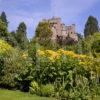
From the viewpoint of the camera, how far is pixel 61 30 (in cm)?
5812

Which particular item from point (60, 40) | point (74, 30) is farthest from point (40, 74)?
point (74, 30)

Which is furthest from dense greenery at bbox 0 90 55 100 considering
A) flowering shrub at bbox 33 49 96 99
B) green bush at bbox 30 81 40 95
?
flowering shrub at bbox 33 49 96 99

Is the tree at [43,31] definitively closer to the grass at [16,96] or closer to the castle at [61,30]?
the castle at [61,30]

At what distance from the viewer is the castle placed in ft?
177

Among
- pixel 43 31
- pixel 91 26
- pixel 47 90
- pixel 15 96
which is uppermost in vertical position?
pixel 91 26

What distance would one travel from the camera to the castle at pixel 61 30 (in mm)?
53838

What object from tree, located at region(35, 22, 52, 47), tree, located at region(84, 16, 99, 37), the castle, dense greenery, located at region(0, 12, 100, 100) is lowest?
dense greenery, located at region(0, 12, 100, 100)

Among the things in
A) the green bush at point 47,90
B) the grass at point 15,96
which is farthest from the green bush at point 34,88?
the grass at point 15,96

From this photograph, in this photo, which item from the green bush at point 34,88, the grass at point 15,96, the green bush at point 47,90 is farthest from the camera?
the green bush at point 34,88

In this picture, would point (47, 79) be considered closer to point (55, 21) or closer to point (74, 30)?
point (55, 21)

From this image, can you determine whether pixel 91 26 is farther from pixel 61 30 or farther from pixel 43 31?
pixel 43 31

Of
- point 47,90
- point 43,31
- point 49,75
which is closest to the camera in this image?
point 47,90

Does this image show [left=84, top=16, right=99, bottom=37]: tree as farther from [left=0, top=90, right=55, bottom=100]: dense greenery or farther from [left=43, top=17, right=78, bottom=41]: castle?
[left=0, top=90, right=55, bottom=100]: dense greenery

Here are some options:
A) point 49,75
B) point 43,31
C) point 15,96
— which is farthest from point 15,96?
point 43,31
